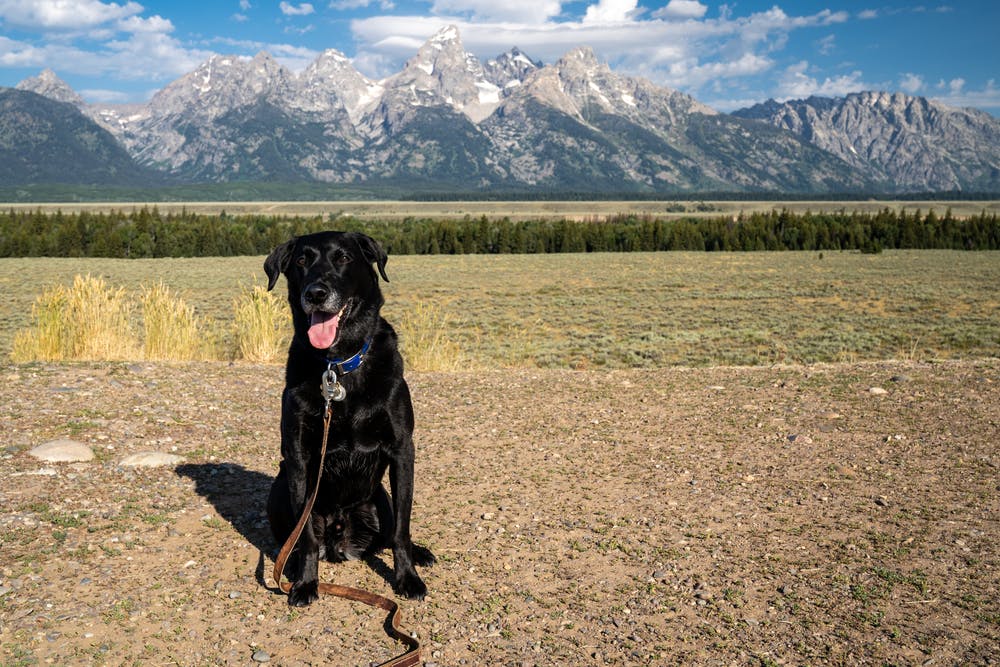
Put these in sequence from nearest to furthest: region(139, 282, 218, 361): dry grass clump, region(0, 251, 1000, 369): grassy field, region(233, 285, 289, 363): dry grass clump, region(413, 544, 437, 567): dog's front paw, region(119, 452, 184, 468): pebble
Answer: region(413, 544, 437, 567): dog's front paw
region(119, 452, 184, 468): pebble
region(139, 282, 218, 361): dry grass clump
region(233, 285, 289, 363): dry grass clump
region(0, 251, 1000, 369): grassy field

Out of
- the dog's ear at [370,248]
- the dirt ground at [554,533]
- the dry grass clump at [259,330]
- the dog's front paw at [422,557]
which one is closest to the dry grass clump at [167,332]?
the dry grass clump at [259,330]

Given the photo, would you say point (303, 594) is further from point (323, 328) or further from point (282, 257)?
point (282, 257)

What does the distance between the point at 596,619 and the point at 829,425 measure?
511cm

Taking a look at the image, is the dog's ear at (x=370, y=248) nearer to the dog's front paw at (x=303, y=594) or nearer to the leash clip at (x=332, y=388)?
the leash clip at (x=332, y=388)

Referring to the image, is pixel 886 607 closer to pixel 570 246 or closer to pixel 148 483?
pixel 148 483

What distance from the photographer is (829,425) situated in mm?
8266

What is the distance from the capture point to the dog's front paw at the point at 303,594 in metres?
4.34

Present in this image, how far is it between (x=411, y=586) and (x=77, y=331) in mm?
9402

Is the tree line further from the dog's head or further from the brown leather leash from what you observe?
the brown leather leash

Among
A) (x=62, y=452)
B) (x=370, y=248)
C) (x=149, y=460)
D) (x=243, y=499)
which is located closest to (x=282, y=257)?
(x=370, y=248)

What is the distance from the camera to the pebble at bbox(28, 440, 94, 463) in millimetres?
6461

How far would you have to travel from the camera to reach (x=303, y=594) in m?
4.36

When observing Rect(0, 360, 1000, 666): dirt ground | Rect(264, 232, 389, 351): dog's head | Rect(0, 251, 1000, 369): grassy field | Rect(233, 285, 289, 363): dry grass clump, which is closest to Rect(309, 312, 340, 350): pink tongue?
Rect(264, 232, 389, 351): dog's head

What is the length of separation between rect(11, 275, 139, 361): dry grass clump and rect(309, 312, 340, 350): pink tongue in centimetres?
857
